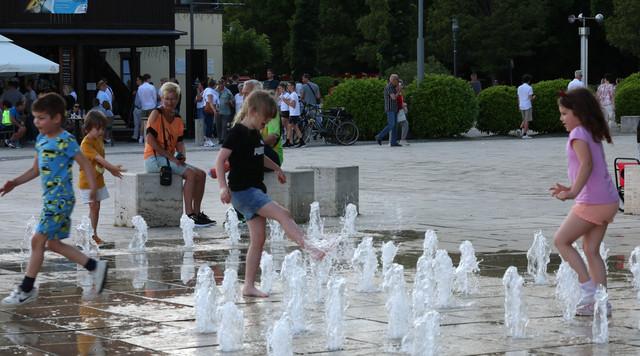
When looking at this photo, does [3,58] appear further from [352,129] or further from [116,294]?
[116,294]

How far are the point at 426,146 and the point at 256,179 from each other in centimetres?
2195

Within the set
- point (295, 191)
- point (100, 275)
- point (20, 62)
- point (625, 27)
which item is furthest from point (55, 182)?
point (625, 27)

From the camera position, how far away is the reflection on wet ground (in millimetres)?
7301

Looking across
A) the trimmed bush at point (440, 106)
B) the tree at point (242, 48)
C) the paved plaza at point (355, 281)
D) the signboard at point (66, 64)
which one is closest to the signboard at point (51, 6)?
the signboard at point (66, 64)

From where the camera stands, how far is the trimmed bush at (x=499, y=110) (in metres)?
35.3

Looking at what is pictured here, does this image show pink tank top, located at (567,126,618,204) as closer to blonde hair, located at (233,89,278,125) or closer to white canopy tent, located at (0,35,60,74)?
blonde hair, located at (233,89,278,125)

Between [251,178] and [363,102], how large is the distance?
79.9 ft

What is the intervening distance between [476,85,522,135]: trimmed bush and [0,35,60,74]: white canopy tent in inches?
550

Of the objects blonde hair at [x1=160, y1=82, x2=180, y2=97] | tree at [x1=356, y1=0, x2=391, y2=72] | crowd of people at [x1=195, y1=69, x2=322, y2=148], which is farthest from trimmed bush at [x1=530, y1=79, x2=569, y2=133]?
tree at [x1=356, y1=0, x2=391, y2=72]

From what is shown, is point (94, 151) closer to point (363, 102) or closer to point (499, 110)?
point (363, 102)

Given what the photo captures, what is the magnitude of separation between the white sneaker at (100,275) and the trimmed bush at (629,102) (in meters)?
31.5

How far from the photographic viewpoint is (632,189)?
1520cm

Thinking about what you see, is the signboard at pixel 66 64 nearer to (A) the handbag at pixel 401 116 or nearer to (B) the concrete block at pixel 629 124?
(A) the handbag at pixel 401 116

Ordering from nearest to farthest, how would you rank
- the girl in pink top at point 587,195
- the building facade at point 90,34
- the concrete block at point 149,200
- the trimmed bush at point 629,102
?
the girl in pink top at point 587,195
the concrete block at point 149,200
the building facade at point 90,34
the trimmed bush at point 629,102
